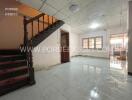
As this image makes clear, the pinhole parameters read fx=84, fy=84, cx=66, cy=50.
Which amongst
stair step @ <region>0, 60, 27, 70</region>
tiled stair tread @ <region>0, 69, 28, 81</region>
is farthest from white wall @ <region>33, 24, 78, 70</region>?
tiled stair tread @ <region>0, 69, 28, 81</region>

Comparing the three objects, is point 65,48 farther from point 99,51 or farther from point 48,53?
point 99,51

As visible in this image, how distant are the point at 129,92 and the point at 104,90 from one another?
1.86 feet

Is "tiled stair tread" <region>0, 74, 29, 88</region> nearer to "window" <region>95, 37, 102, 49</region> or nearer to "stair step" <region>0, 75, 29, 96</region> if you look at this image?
"stair step" <region>0, 75, 29, 96</region>

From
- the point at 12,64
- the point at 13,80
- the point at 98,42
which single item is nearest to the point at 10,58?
the point at 12,64

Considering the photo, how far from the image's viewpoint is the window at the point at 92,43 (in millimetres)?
8562

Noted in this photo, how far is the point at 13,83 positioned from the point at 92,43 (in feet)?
27.7

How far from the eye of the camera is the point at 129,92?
6.64 ft

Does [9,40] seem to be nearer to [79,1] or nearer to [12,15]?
[12,15]

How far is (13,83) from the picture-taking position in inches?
82.7

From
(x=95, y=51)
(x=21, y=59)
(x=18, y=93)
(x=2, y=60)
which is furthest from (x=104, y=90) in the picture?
(x=95, y=51)

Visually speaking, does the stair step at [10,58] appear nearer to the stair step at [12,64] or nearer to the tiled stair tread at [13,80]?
the stair step at [12,64]

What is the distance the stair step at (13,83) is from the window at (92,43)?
25.3ft

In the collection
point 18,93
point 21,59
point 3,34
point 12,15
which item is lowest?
point 18,93

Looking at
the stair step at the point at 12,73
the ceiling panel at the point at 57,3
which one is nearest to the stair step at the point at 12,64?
the stair step at the point at 12,73
